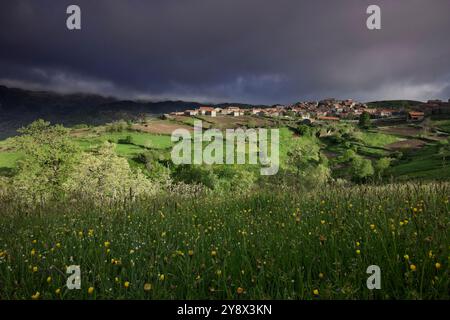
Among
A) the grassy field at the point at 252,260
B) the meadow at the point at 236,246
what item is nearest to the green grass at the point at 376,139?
the meadow at the point at 236,246

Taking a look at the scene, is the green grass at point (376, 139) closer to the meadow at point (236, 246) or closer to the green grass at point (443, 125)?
the green grass at point (443, 125)

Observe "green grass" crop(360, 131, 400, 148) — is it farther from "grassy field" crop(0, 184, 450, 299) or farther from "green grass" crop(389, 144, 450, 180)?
"grassy field" crop(0, 184, 450, 299)

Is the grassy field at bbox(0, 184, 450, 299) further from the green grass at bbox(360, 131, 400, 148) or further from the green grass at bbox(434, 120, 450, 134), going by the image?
the green grass at bbox(434, 120, 450, 134)

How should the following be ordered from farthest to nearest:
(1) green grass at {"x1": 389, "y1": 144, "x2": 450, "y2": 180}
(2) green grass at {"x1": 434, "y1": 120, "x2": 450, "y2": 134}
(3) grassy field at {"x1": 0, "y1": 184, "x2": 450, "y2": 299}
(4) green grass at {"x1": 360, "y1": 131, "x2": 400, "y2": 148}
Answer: (2) green grass at {"x1": 434, "y1": 120, "x2": 450, "y2": 134}
(4) green grass at {"x1": 360, "y1": 131, "x2": 400, "y2": 148}
(1) green grass at {"x1": 389, "y1": 144, "x2": 450, "y2": 180}
(3) grassy field at {"x1": 0, "y1": 184, "x2": 450, "y2": 299}

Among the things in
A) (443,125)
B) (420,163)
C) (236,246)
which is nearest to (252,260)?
(236,246)

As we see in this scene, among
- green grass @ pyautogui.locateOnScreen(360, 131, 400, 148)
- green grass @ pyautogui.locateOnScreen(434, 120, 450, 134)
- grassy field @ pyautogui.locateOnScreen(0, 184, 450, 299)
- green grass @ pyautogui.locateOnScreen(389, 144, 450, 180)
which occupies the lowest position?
grassy field @ pyautogui.locateOnScreen(0, 184, 450, 299)

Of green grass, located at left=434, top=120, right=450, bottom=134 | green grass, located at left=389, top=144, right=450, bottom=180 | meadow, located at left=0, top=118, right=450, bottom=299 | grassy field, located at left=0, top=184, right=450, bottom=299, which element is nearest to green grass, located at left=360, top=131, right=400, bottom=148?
green grass, located at left=389, top=144, right=450, bottom=180

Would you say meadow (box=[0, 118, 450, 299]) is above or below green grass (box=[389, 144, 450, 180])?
below

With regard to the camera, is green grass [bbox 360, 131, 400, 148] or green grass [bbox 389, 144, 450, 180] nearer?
green grass [bbox 389, 144, 450, 180]

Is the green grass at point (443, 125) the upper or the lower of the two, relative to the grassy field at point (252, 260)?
upper

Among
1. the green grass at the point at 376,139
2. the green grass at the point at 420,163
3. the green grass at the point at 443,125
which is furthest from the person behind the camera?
the green grass at the point at 443,125

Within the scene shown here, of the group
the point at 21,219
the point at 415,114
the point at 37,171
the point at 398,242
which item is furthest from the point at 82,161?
the point at 415,114

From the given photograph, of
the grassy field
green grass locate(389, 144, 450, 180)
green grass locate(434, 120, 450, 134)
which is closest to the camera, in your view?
the grassy field
